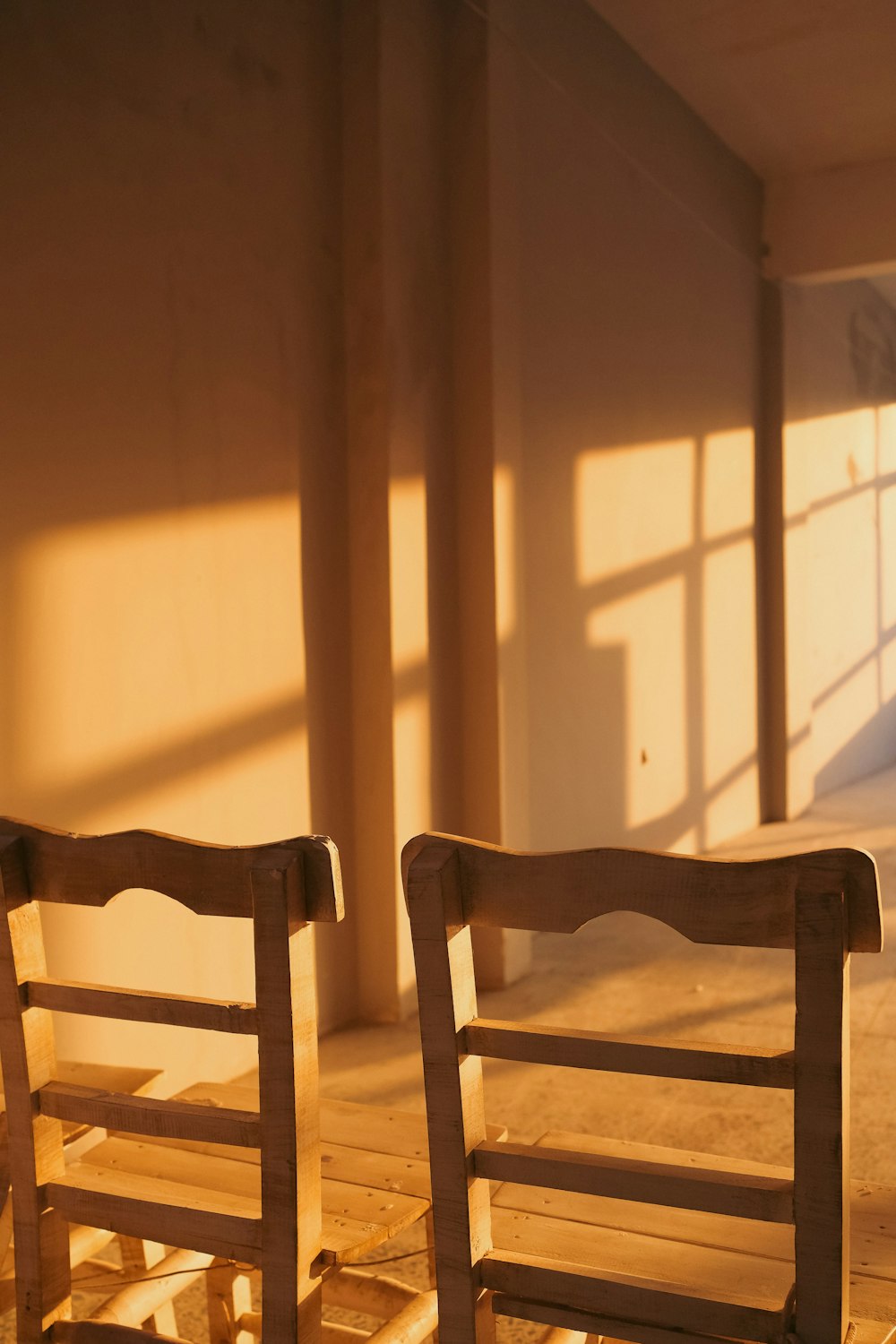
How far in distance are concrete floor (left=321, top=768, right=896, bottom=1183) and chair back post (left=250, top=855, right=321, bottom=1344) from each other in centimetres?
201

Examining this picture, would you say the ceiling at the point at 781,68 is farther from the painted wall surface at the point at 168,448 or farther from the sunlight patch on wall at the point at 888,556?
the sunlight patch on wall at the point at 888,556

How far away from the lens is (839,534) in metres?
9.41

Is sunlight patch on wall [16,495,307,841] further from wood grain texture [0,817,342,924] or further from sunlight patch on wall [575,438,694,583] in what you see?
sunlight patch on wall [575,438,694,583]

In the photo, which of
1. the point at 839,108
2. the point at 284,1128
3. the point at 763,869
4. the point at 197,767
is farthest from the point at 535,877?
the point at 839,108

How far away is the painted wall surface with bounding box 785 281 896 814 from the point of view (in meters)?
8.16

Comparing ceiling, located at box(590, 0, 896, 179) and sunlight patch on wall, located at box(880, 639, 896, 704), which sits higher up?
ceiling, located at box(590, 0, 896, 179)

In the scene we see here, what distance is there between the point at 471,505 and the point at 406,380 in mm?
504

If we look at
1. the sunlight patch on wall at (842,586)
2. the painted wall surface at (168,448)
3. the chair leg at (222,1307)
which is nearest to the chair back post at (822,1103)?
the chair leg at (222,1307)

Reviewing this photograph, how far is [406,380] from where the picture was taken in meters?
4.24

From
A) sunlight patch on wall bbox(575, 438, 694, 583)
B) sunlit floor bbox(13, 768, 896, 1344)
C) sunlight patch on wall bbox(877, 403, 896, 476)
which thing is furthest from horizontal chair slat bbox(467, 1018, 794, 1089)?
sunlight patch on wall bbox(877, 403, 896, 476)

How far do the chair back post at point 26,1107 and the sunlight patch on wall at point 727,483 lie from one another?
597 centimetres

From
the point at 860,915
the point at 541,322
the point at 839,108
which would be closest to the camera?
the point at 860,915

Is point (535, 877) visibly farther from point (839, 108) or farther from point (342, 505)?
point (839, 108)

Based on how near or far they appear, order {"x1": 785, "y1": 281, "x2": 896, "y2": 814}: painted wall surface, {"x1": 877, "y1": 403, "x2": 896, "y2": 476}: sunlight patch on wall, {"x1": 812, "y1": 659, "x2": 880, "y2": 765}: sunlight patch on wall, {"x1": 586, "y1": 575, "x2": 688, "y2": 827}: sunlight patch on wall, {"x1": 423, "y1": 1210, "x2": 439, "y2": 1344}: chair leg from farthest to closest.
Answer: {"x1": 877, "y1": 403, "x2": 896, "y2": 476}: sunlight patch on wall < {"x1": 812, "y1": 659, "x2": 880, "y2": 765}: sunlight patch on wall < {"x1": 785, "y1": 281, "x2": 896, "y2": 814}: painted wall surface < {"x1": 586, "y1": 575, "x2": 688, "y2": 827}: sunlight patch on wall < {"x1": 423, "y1": 1210, "x2": 439, "y2": 1344}: chair leg
